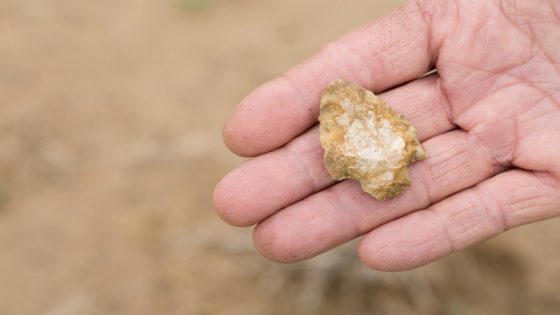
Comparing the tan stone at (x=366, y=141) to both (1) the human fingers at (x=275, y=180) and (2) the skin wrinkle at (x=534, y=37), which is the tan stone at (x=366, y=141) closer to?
(1) the human fingers at (x=275, y=180)

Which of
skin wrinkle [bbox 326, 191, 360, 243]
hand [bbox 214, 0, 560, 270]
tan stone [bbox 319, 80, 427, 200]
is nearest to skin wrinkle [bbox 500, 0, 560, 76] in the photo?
hand [bbox 214, 0, 560, 270]

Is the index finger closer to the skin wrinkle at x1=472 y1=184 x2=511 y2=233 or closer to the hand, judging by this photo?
the hand

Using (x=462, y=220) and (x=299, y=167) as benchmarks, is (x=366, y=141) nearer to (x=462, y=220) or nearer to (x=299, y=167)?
(x=299, y=167)

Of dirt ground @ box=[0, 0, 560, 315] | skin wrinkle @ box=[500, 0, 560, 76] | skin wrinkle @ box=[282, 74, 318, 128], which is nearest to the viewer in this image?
skin wrinkle @ box=[282, 74, 318, 128]

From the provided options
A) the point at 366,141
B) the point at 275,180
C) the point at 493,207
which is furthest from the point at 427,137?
the point at 275,180

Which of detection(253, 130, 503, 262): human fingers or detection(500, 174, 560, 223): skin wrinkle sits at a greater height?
detection(253, 130, 503, 262): human fingers

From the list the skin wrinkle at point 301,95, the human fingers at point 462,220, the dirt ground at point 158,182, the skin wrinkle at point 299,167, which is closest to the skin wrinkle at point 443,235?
the human fingers at point 462,220
